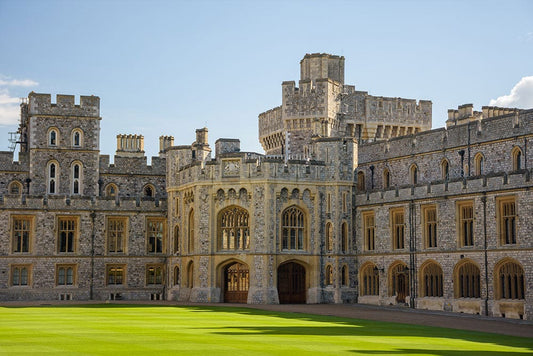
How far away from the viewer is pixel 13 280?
48.8 m

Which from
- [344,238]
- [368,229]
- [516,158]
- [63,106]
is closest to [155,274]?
[63,106]

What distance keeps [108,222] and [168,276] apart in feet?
16.0

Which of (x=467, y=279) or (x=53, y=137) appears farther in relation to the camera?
(x=53, y=137)

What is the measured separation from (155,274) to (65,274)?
5478 mm

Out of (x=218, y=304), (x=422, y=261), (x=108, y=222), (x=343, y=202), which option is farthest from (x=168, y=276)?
(x=422, y=261)

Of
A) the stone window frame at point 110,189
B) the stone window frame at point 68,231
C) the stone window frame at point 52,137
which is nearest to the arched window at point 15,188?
the stone window frame at point 52,137

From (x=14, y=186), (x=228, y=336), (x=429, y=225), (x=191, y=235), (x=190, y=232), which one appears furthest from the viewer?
(x=14, y=186)

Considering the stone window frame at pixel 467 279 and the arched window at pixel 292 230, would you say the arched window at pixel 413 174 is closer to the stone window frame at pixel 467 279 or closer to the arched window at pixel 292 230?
the arched window at pixel 292 230

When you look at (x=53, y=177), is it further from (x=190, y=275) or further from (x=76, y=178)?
(x=190, y=275)

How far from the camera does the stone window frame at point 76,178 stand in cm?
5253

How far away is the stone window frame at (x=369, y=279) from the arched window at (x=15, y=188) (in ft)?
70.8

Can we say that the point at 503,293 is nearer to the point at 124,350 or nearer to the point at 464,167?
the point at 464,167

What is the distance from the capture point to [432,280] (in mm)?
41562

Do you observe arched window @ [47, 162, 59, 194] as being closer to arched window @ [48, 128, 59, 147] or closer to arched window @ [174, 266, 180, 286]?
arched window @ [48, 128, 59, 147]
